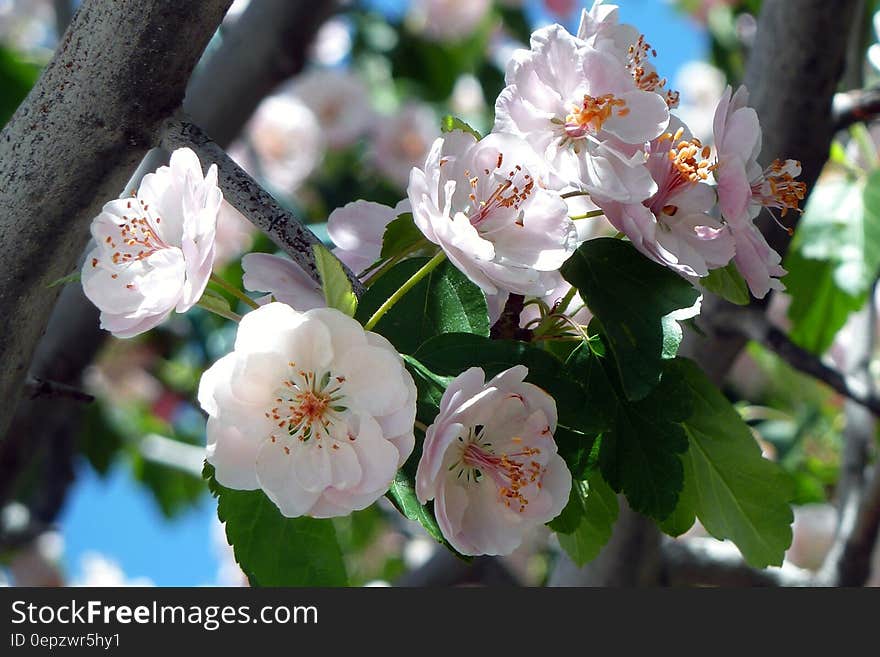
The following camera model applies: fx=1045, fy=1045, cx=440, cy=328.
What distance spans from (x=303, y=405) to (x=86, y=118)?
23 centimetres

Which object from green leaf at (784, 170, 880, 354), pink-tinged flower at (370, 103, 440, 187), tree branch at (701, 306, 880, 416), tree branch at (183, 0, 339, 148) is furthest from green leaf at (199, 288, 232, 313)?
pink-tinged flower at (370, 103, 440, 187)

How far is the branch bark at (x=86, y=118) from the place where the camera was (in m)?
0.58

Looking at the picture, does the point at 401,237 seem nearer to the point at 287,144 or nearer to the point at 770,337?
the point at 770,337

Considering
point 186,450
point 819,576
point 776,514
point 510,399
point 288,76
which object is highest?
point 510,399

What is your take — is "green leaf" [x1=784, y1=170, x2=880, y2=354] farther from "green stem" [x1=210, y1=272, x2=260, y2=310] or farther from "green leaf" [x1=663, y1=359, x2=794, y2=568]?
"green stem" [x1=210, y1=272, x2=260, y2=310]

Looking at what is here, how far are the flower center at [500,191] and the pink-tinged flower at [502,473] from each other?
0.28 feet

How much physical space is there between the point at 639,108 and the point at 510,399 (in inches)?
6.5

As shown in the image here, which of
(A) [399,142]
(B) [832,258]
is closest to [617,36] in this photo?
(B) [832,258]

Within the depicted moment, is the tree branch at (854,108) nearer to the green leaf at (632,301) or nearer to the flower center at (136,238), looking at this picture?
the green leaf at (632,301)

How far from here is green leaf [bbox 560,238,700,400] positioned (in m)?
0.52

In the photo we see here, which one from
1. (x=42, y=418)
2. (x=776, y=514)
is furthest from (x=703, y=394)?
(x=42, y=418)

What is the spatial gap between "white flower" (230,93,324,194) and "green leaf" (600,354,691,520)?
184 centimetres

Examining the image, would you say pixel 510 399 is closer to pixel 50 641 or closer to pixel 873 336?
pixel 50 641

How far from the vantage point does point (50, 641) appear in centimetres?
66
